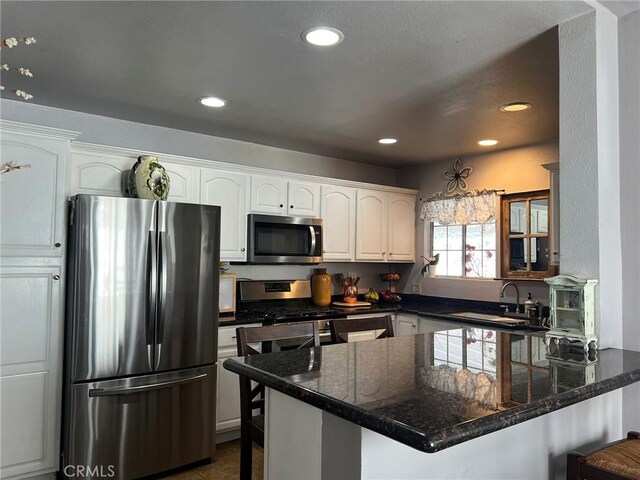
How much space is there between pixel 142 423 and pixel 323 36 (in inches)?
93.6

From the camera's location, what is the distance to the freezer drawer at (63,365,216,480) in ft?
8.29

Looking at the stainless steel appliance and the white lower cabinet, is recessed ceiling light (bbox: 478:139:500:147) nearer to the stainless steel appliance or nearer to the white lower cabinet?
the white lower cabinet

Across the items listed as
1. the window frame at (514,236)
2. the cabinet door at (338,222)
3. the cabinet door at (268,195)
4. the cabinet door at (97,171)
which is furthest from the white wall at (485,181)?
the cabinet door at (97,171)

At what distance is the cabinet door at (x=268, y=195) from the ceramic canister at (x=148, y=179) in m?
0.80

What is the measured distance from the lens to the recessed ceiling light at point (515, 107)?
2867mm

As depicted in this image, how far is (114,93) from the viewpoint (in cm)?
279

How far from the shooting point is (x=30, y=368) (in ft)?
8.17

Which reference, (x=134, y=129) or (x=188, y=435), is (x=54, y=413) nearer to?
(x=188, y=435)

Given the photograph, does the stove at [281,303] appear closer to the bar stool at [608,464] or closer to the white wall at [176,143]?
the white wall at [176,143]

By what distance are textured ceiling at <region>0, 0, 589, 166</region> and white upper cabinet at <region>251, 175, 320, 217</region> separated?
1.46 ft

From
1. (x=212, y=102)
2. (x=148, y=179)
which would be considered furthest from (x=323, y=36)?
(x=148, y=179)

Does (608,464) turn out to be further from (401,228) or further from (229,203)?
(401,228)

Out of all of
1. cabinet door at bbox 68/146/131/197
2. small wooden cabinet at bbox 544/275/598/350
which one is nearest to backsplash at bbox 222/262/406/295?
cabinet door at bbox 68/146/131/197

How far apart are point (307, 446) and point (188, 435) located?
1.84 metres
